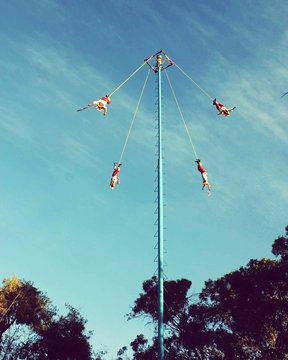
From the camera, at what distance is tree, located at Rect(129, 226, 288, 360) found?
21.7 m

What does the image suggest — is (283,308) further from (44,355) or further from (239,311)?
(44,355)

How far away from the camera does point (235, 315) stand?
928 inches

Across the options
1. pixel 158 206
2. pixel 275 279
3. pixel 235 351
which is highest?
pixel 275 279

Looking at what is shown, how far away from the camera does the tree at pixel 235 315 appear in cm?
2173

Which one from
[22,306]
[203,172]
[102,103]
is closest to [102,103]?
[102,103]

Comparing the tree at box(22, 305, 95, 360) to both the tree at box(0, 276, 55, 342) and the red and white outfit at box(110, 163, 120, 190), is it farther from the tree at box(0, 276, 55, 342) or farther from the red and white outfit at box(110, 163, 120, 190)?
the red and white outfit at box(110, 163, 120, 190)

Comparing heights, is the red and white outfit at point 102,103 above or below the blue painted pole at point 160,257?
above

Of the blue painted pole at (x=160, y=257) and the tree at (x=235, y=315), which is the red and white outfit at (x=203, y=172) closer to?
the blue painted pole at (x=160, y=257)

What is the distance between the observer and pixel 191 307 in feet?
91.7

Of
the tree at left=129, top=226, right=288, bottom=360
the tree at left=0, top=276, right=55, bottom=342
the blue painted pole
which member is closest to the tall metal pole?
the blue painted pole

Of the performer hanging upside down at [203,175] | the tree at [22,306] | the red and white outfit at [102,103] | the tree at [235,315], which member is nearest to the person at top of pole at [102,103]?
the red and white outfit at [102,103]

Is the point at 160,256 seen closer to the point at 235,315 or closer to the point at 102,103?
the point at 102,103

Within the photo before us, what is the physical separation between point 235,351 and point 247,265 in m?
5.92

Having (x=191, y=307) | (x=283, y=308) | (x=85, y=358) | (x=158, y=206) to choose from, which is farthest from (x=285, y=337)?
(x=85, y=358)
